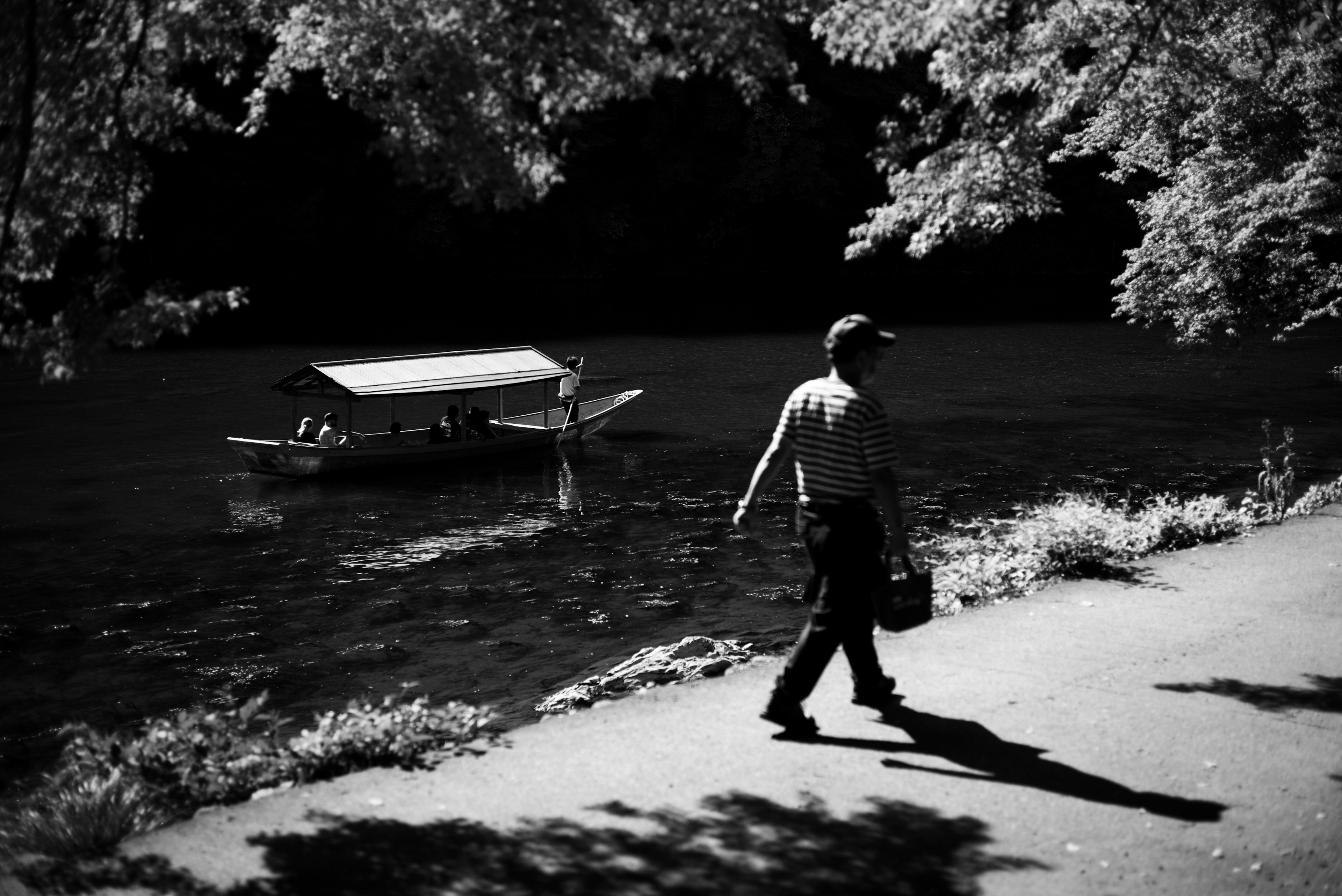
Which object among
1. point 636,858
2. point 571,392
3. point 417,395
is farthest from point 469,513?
point 636,858

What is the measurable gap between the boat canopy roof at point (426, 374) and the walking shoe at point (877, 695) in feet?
70.3

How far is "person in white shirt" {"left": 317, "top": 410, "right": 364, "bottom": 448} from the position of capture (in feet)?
89.9

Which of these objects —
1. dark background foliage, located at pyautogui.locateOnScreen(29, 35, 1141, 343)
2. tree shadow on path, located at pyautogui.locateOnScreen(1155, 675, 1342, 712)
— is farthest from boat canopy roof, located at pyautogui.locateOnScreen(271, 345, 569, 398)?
dark background foliage, located at pyautogui.locateOnScreen(29, 35, 1141, 343)

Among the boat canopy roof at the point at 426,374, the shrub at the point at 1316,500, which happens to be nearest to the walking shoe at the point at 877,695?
the shrub at the point at 1316,500

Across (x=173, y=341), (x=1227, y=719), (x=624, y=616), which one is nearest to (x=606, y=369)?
(x=173, y=341)

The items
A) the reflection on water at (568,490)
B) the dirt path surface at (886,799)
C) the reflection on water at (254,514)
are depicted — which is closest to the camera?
the dirt path surface at (886,799)

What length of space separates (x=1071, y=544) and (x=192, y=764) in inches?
288

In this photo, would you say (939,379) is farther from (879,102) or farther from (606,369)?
(879,102)

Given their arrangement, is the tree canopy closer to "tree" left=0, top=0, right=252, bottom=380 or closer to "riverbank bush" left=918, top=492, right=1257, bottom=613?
"tree" left=0, top=0, right=252, bottom=380

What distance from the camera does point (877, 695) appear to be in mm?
7191

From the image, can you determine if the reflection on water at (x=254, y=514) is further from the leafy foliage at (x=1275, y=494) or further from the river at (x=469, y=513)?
the leafy foliage at (x=1275, y=494)

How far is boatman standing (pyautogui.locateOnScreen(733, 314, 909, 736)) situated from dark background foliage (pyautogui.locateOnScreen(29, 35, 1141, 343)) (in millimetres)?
48458

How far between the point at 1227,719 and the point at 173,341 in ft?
167

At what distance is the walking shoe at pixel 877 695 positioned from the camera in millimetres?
7160
